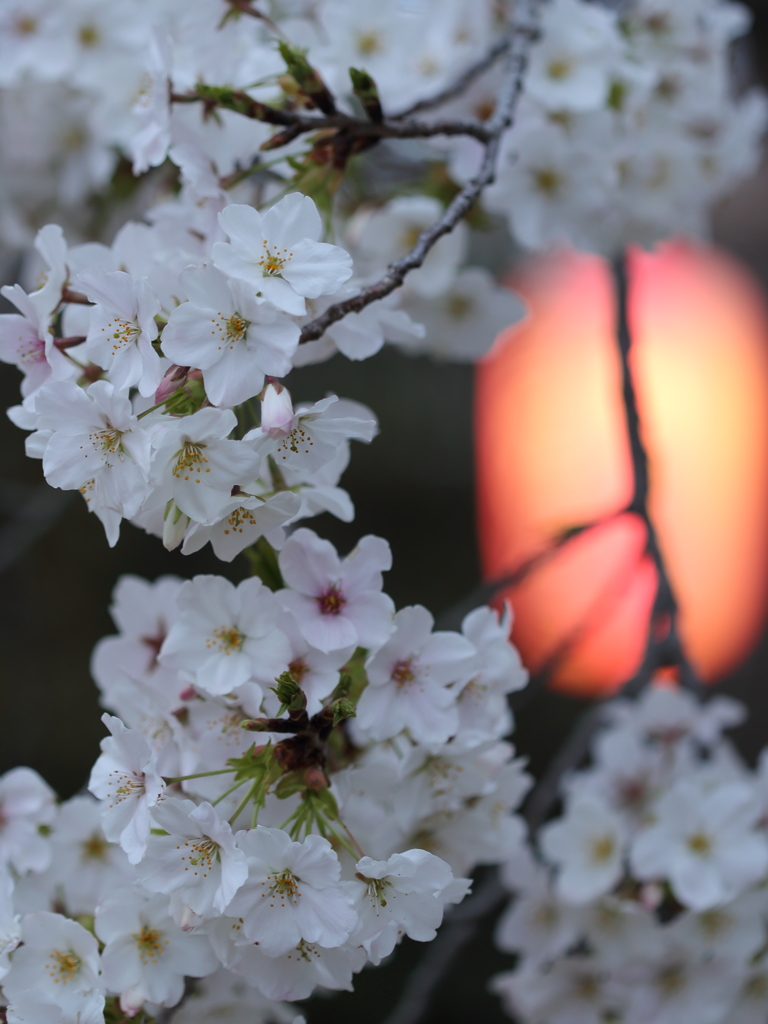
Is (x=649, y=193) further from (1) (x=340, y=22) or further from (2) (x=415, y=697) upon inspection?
(2) (x=415, y=697)

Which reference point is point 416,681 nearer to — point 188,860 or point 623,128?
point 188,860

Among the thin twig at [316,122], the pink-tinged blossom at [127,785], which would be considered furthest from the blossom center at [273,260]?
the pink-tinged blossom at [127,785]

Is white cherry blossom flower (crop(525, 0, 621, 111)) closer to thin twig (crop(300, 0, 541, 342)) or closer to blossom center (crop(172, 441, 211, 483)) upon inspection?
thin twig (crop(300, 0, 541, 342))

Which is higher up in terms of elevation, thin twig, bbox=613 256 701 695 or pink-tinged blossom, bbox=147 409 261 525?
pink-tinged blossom, bbox=147 409 261 525

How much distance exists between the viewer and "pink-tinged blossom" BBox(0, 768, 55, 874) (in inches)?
33.8

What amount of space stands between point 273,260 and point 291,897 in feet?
Result: 1.40

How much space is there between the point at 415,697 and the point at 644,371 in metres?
2.43

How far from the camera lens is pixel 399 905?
2.07 ft

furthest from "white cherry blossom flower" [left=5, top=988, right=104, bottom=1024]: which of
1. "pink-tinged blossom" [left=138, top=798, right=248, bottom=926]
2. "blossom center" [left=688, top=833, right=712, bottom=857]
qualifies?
"blossom center" [left=688, top=833, right=712, bottom=857]

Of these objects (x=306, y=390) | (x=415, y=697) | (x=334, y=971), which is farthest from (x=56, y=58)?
(x=306, y=390)

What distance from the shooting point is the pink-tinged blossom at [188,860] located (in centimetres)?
59

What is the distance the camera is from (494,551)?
3291mm

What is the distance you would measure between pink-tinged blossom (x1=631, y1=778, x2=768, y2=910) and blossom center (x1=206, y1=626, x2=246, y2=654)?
0.59 meters

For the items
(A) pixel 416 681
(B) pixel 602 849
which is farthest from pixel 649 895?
(A) pixel 416 681
